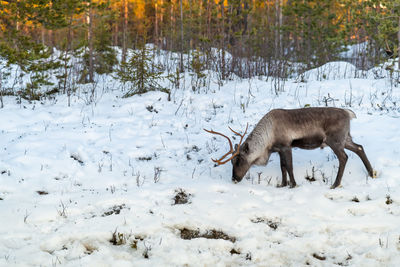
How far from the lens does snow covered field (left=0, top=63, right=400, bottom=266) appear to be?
139 inches

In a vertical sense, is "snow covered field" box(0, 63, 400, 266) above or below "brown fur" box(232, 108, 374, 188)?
below

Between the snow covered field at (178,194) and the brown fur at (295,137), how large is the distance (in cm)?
33

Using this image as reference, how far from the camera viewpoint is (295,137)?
17.6 ft

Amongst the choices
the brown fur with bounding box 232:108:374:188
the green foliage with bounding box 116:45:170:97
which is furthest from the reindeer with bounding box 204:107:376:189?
the green foliage with bounding box 116:45:170:97

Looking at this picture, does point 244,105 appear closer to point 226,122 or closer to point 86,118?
point 226,122

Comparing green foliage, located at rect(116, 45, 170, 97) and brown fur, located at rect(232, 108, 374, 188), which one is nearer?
brown fur, located at rect(232, 108, 374, 188)

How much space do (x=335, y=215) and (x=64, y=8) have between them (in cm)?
958

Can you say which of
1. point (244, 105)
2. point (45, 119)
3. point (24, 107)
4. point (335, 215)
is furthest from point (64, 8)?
point (335, 215)

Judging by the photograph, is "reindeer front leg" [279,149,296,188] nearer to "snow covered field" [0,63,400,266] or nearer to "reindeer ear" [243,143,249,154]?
"snow covered field" [0,63,400,266]

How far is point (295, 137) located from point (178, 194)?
1984 mm

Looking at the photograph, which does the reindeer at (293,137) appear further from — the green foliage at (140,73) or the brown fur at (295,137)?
the green foliage at (140,73)

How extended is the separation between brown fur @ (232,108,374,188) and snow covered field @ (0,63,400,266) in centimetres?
33

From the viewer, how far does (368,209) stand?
443cm

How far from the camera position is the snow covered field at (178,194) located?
3.53 m
